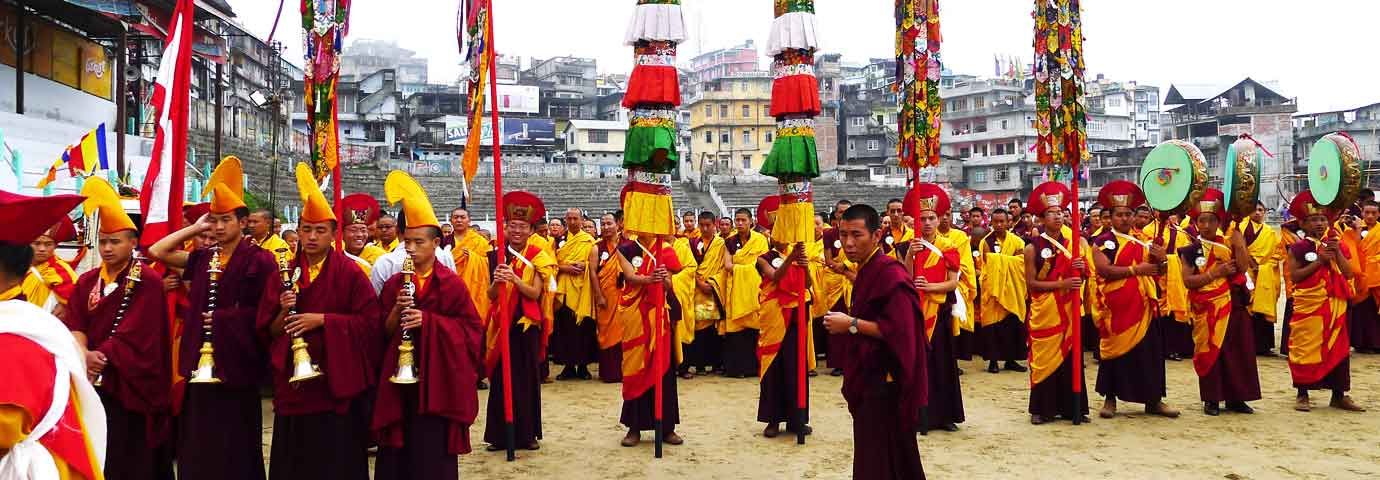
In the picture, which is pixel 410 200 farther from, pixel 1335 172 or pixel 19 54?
pixel 19 54

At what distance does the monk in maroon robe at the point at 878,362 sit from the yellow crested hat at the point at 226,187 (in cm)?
319

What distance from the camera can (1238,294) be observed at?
28.3ft

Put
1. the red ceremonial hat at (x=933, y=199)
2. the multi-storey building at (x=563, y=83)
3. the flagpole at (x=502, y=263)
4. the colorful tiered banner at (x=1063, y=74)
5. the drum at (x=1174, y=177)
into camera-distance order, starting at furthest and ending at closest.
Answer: the multi-storey building at (x=563, y=83) → the red ceremonial hat at (x=933, y=199) → the colorful tiered banner at (x=1063, y=74) → the drum at (x=1174, y=177) → the flagpole at (x=502, y=263)

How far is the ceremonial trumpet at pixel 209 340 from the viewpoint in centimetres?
465

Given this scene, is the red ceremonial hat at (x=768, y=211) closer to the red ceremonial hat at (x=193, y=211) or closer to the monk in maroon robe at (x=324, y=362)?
the monk in maroon robe at (x=324, y=362)

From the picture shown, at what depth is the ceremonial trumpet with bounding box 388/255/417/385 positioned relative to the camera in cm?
483

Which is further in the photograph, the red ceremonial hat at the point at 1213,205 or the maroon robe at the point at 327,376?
the red ceremonial hat at the point at 1213,205

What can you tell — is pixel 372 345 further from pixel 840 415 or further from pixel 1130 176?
pixel 1130 176

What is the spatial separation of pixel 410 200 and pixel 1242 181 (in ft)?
21.9

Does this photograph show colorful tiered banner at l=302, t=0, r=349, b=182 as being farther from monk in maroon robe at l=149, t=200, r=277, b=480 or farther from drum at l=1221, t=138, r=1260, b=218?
drum at l=1221, t=138, r=1260, b=218

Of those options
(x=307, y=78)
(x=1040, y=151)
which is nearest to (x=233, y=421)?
(x=307, y=78)

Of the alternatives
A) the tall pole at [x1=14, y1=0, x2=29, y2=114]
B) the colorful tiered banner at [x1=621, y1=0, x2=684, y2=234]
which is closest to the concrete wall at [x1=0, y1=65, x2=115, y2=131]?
the tall pole at [x1=14, y1=0, x2=29, y2=114]

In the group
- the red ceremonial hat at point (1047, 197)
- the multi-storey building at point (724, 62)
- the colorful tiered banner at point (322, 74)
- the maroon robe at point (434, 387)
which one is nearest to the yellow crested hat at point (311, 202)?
the maroon robe at point (434, 387)

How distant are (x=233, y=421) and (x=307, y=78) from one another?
7.76 feet
